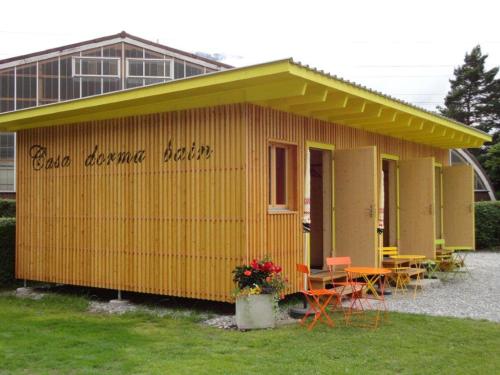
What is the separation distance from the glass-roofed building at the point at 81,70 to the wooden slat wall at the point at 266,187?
23309 mm

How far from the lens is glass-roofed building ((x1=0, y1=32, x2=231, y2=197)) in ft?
99.3

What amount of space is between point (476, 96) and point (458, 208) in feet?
110

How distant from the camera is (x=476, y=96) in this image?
44125mm

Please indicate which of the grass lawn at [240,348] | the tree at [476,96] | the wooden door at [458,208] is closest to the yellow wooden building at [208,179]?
the grass lawn at [240,348]

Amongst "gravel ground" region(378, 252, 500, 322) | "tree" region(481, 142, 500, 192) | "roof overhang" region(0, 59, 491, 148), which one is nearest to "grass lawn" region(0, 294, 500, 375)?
"gravel ground" region(378, 252, 500, 322)

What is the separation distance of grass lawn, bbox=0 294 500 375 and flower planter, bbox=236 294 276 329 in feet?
0.63

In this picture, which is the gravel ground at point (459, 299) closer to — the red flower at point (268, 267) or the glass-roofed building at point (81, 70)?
the red flower at point (268, 267)

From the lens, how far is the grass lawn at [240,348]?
5391 millimetres

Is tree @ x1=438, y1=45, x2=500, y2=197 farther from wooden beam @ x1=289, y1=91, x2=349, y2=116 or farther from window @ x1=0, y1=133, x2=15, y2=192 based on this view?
wooden beam @ x1=289, y1=91, x2=349, y2=116

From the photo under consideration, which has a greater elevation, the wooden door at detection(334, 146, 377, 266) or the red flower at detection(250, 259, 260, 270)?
the wooden door at detection(334, 146, 377, 266)

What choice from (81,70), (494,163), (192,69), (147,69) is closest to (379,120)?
(494,163)

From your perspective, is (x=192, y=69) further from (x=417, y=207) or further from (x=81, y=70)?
(x=417, y=207)

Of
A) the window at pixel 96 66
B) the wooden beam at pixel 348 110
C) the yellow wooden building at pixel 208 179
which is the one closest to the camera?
the yellow wooden building at pixel 208 179

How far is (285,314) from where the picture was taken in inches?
315
